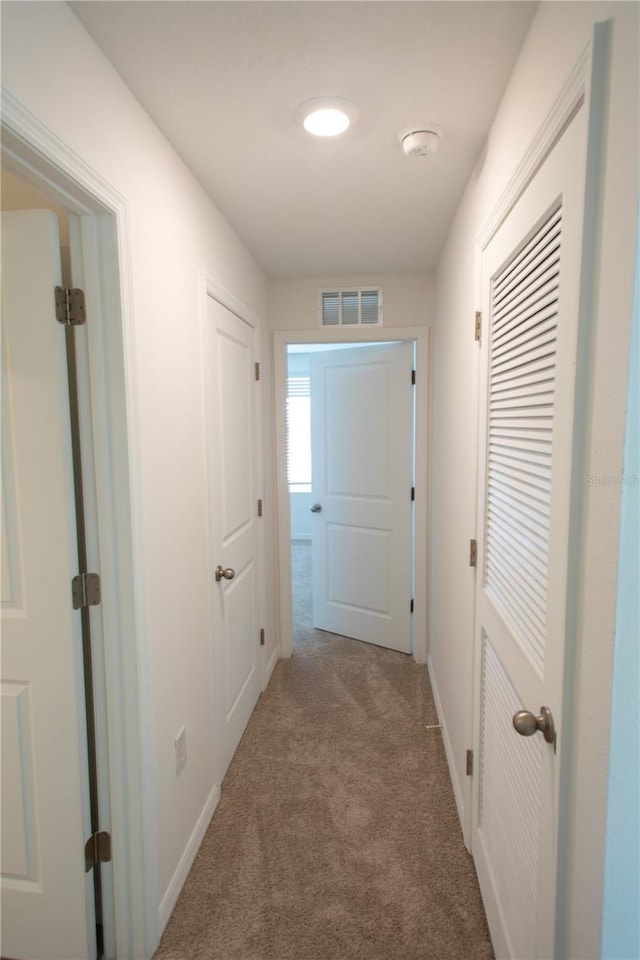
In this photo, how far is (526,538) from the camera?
1.13 m

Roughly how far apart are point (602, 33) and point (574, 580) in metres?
0.83

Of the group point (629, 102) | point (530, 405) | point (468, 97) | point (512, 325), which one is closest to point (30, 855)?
point (530, 405)

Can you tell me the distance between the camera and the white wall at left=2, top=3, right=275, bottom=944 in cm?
101

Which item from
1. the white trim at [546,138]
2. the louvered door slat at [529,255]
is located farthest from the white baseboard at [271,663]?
the white trim at [546,138]

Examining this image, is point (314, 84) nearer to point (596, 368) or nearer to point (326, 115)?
point (326, 115)

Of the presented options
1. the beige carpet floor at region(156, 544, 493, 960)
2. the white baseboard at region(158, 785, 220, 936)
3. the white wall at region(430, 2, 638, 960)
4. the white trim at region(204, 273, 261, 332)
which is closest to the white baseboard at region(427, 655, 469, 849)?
the beige carpet floor at region(156, 544, 493, 960)

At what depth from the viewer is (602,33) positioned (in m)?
0.73

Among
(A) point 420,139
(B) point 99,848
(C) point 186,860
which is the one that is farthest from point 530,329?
(C) point 186,860

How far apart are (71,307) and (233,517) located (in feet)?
4.00

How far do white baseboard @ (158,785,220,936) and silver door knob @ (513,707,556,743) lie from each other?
127cm

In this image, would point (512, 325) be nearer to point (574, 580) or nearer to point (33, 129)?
point (574, 580)

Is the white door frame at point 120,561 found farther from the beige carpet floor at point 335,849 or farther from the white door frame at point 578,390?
the white door frame at point 578,390

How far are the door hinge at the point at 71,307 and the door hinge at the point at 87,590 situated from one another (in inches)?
25.7

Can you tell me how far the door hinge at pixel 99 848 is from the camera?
136cm
